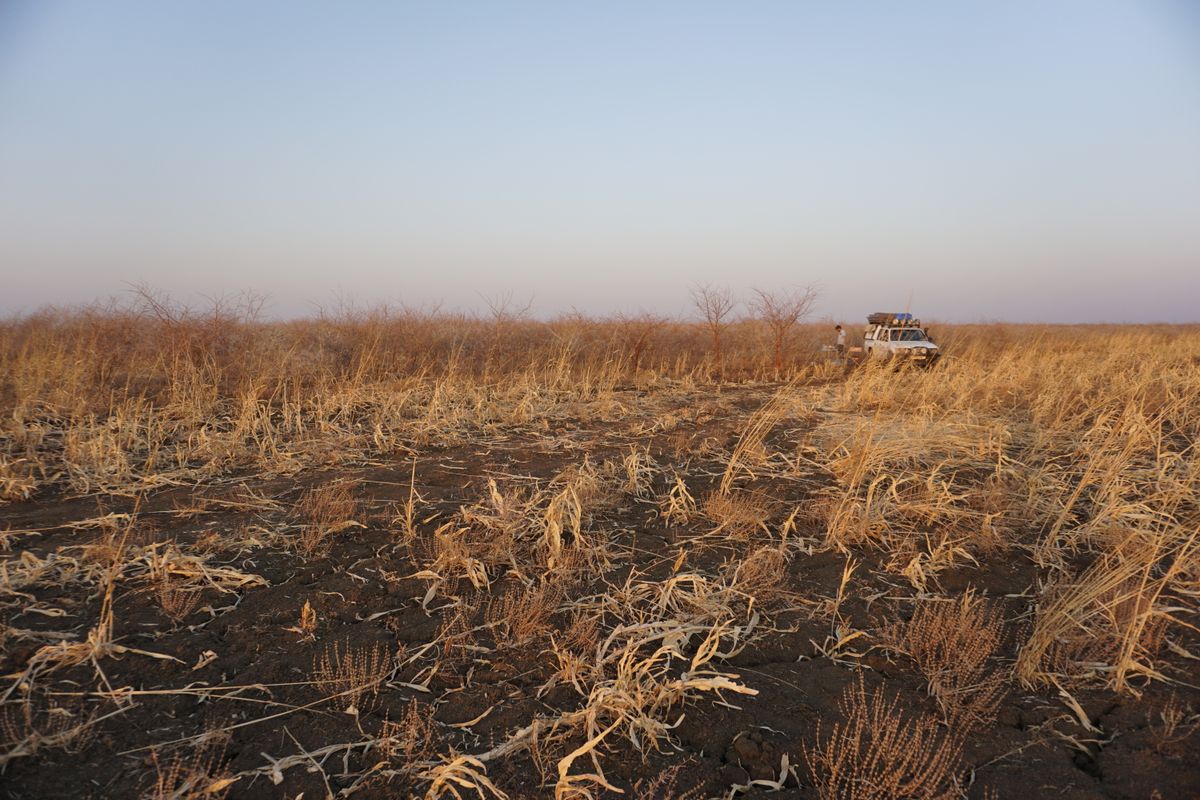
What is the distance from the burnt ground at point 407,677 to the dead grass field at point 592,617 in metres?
0.01

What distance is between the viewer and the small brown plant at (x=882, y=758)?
5.88 ft

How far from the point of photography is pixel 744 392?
1138 centimetres

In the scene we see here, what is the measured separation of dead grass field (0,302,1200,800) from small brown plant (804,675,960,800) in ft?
0.05

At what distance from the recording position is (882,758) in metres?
1.97

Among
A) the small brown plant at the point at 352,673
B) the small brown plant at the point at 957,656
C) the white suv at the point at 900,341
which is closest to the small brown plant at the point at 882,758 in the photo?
the small brown plant at the point at 957,656

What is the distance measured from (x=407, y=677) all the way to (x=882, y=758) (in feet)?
5.72

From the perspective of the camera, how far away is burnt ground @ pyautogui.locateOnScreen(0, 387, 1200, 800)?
1908 millimetres

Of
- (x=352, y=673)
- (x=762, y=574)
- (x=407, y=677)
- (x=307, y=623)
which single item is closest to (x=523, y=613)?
(x=407, y=677)

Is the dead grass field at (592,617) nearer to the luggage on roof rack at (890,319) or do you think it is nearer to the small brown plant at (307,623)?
the small brown plant at (307,623)

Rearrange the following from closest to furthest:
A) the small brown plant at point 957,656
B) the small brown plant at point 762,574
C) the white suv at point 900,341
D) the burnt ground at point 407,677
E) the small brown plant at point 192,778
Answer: the small brown plant at point 192,778
the burnt ground at point 407,677
the small brown plant at point 957,656
the small brown plant at point 762,574
the white suv at point 900,341

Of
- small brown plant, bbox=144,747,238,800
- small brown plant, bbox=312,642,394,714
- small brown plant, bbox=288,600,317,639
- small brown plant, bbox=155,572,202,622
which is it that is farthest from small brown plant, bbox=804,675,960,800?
small brown plant, bbox=155,572,202,622

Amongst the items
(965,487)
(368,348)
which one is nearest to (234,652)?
(965,487)

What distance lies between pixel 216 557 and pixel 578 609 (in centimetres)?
211

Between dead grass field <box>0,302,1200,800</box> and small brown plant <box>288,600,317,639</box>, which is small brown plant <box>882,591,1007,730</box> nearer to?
dead grass field <box>0,302,1200,800</box>
